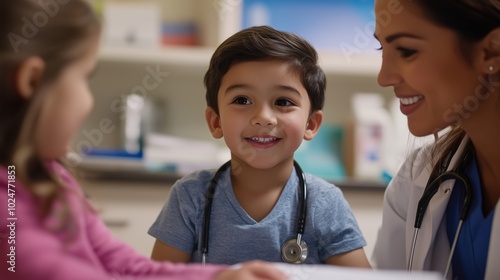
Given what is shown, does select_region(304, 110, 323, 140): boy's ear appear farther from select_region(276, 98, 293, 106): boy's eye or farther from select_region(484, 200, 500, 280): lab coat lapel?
select_region(484, 200, 500, 280): lab coat lapel

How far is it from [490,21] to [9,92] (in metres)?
0.67

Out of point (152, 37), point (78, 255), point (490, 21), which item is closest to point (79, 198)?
point (78, 255)

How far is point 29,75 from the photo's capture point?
0.50 meters

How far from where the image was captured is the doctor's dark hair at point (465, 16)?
0.84 metres

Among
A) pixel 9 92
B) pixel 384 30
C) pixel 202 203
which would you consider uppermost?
pixel 384 30

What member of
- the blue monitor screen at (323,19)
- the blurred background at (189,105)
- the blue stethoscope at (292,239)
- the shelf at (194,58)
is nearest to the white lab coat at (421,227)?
the blue stethoscope at (292,239)

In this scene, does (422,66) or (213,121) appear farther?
(213,121)

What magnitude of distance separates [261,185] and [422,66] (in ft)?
1.03

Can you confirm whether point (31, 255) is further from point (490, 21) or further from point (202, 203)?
point (490, 21)

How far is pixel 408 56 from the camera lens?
87cm

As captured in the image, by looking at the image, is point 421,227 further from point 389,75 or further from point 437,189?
point 389,75

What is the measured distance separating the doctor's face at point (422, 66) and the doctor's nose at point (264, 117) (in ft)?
0.57

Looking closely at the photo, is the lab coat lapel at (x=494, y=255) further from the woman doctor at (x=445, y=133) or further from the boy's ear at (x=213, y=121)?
the boy's ear at (x=213, y=121)

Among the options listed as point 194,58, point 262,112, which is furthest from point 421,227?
point 194,58
